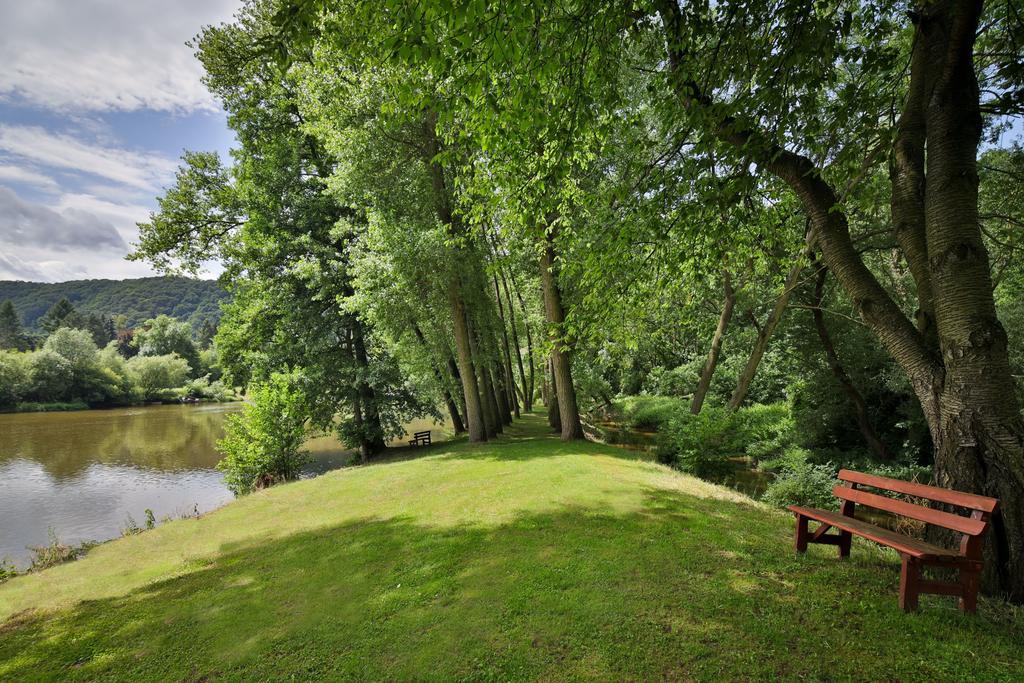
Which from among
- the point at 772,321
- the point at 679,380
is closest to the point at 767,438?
the point at 772,321

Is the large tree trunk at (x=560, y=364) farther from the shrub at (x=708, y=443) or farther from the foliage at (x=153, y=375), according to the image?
the foliage at (x=153, y=375)

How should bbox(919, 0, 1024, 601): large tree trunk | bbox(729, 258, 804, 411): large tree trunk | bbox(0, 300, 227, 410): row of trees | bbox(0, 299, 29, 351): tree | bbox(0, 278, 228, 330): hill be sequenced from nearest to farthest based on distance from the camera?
bbox(919, 0, 1024, 601): large tree trunk < bbox(729, 258, 804, 411): large tree trunk < bbox(0, 300, 227, 410): row of trees < bbox(0, 299, 29, 351): tree < bbox(0, 278, 228, 330): hill

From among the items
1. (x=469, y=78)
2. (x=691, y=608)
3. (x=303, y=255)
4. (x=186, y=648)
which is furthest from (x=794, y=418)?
(x=303, y=255)

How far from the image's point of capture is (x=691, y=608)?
4.11m

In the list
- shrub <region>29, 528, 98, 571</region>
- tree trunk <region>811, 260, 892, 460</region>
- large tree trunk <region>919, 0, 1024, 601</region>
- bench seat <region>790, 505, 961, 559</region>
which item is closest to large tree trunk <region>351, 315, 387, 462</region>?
shrub <region>29, 528, 98, 571</region>

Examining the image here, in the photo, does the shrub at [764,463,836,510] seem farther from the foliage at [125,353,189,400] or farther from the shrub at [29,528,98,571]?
the foliage at [125,353,189,400]

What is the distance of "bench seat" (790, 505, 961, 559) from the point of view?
358 centimetres

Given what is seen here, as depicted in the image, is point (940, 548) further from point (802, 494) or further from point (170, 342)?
point (170, 342)

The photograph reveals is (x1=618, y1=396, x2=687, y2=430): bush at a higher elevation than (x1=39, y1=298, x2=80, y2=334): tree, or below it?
below

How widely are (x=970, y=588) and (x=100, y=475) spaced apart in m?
28.2

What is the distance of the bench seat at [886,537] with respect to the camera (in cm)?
358

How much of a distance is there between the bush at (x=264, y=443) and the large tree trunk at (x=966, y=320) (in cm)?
1572

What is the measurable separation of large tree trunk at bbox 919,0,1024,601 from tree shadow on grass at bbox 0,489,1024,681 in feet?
3.41

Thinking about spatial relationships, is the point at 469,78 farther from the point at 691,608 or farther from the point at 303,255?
the point at 303,255
